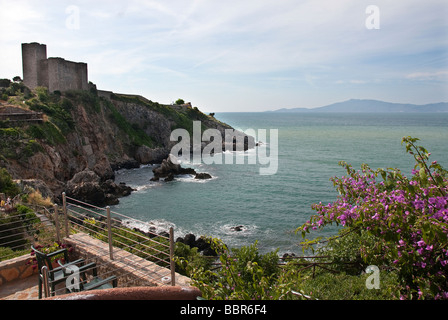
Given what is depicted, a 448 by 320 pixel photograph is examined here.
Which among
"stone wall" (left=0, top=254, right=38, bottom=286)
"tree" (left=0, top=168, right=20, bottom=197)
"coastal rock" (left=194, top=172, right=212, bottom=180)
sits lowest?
"coastal rock" (left=194, top=172, right=212, bottom=180)

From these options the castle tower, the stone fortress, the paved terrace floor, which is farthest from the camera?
the stone fortress

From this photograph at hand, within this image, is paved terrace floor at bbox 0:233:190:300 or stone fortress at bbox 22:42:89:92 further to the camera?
stone fortress at bbox 22:42:89:92

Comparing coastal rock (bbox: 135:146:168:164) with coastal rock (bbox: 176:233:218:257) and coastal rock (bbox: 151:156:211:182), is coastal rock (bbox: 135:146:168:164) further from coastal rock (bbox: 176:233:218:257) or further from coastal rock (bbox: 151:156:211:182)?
coastal rock (bbox: 176:233:218:257)

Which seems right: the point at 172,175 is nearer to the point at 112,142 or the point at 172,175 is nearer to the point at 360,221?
the point at 112,142

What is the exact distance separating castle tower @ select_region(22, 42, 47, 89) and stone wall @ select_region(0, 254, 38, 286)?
145 feet

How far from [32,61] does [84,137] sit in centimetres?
1287

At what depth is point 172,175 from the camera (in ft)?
130

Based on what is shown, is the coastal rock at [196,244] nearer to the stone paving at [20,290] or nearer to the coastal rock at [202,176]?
the stone paving at [20,290]

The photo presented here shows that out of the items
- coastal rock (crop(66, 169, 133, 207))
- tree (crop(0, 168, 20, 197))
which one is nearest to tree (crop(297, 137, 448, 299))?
tree (crop(0, 168, 20, 197))

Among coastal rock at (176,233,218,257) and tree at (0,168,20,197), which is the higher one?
tree at (0,168,20,197)

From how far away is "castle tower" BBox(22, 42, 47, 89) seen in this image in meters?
42.6
